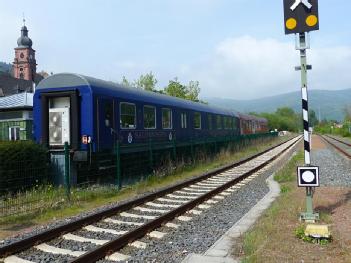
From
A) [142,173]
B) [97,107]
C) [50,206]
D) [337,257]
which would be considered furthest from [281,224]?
[142,173]

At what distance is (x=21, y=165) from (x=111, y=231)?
5264 mm

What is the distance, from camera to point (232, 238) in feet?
22.8

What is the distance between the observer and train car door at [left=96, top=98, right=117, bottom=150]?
13602 mm

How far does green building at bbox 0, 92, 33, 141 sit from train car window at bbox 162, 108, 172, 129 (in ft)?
22.9

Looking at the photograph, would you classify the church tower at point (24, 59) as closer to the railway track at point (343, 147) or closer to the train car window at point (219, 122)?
the railway track at point (343, 147)

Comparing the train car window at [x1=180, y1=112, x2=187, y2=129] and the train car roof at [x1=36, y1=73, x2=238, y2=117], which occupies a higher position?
the train car roof at [x1=36, y1=73, x2=238, y2=117]

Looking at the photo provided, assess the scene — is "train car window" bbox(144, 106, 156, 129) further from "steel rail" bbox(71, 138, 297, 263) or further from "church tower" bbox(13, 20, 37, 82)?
"church tower" bbox(13, 20, 37, 82)

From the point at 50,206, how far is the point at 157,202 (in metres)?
2.45

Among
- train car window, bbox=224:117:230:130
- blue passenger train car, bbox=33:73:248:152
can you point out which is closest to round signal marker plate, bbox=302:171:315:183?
blue passenger train car, bbox=33:73:248:152

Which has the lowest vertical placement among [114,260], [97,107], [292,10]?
[114,260]

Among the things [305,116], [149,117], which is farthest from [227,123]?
[305,116]

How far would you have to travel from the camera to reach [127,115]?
50.1 feet

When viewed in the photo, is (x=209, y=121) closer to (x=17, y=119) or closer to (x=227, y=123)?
(x=227, y=123)

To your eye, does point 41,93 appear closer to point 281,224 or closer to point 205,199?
point 205,199
